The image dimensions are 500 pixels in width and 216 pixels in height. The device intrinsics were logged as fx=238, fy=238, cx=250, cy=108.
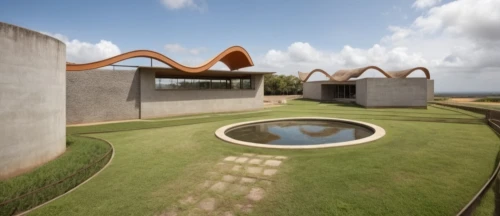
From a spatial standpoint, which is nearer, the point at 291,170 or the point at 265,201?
the point at 265,201

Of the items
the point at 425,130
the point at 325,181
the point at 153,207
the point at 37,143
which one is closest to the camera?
the point at 153,207

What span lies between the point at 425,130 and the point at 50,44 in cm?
1728

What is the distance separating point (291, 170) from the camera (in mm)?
6945

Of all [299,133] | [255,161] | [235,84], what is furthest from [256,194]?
[235,84]

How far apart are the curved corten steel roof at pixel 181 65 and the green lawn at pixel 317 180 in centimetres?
1110

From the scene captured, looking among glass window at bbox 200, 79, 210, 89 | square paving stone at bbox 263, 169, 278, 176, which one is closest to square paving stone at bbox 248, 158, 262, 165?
square paving stone at bbox 263, 169, 278, 176

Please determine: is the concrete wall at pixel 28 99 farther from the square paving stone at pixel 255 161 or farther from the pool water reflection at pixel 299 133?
the pool water reflection at pixel 299 133

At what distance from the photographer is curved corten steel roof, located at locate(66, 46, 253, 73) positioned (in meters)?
18.0

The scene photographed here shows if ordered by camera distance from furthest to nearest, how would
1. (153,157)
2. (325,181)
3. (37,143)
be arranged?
(153,157) < (37,143) < (325,181)

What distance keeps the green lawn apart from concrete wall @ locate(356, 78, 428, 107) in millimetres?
19562

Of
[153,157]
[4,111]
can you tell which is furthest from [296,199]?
[4,111]

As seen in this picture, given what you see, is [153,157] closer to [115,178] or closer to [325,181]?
[115,178]

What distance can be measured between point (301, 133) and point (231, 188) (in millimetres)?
8579

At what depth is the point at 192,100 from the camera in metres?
23.9
